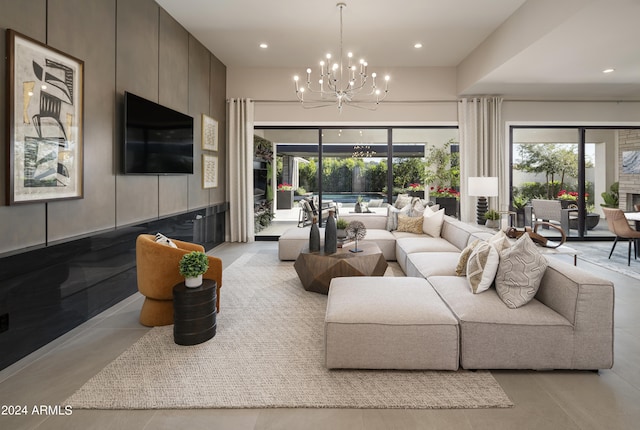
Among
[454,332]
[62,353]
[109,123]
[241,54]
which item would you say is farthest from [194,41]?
[454,332]

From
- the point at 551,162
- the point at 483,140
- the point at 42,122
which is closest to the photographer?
the point at 42,122

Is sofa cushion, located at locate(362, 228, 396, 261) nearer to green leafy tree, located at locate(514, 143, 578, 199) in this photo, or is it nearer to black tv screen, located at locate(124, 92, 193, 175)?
black tv screen, located at locate(124, 92, 193, 175)

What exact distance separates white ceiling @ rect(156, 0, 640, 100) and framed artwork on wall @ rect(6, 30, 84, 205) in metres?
2.18

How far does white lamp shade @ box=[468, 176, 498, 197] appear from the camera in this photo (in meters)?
5.39

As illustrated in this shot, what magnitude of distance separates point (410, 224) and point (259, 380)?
384 centimetres

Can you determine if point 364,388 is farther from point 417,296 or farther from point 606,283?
point 606,283

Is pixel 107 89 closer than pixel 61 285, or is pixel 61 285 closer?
→ pixel 61 285

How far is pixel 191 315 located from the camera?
2.67 meters

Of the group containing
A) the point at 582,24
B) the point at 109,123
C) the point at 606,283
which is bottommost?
the point at 606,283

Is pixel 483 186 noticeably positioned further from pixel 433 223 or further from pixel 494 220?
pixel 433 223

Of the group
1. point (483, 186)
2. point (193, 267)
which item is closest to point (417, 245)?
point (483, 186)

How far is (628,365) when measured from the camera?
2420 millimetres

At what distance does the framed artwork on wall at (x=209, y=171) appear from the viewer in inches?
229

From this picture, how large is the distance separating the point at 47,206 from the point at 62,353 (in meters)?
1.04
